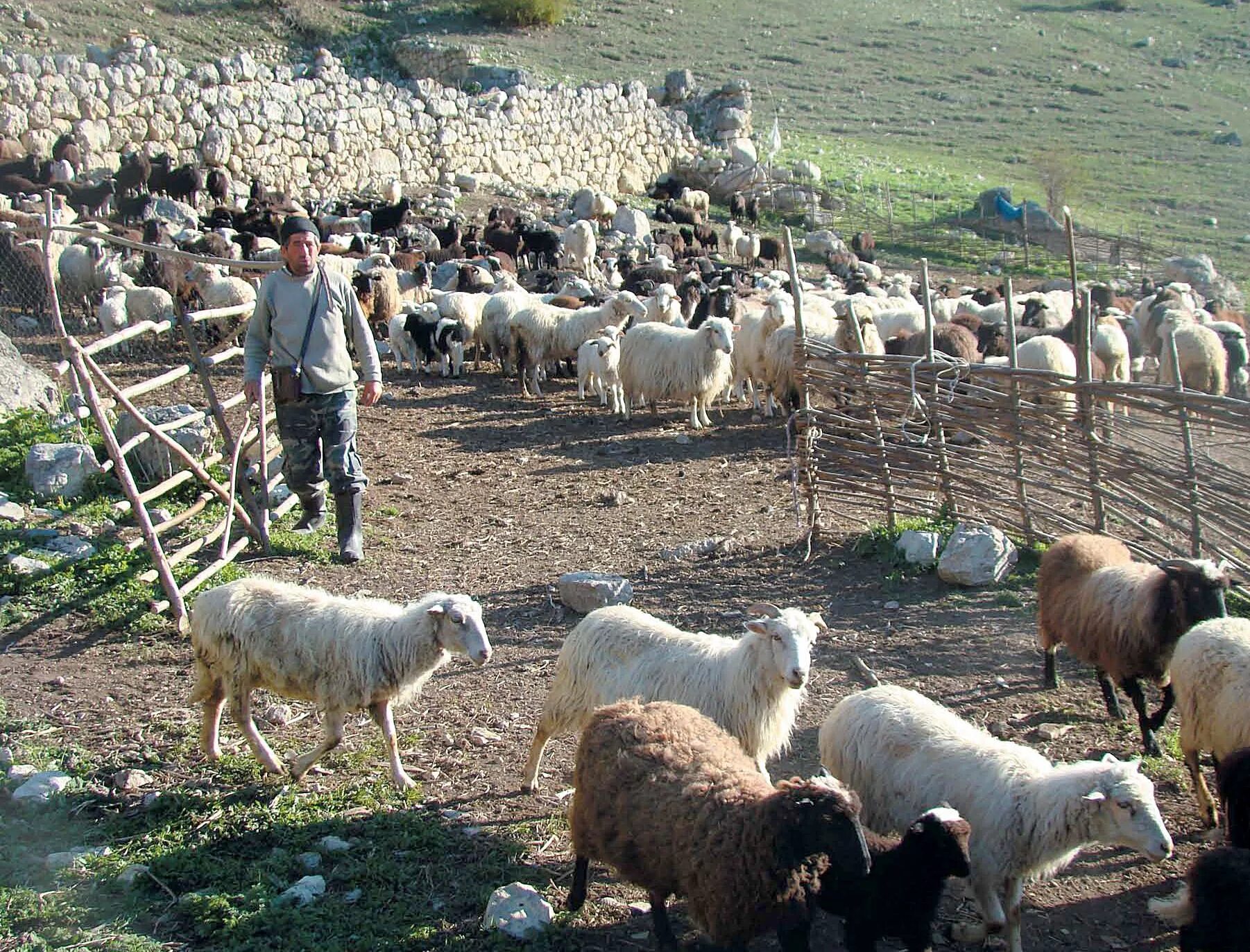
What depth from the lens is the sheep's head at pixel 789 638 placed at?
4.65 meters

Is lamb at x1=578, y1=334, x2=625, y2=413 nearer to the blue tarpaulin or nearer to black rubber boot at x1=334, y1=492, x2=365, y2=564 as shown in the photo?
black rubber boot at x1=334, y1=492, x2=365, y2=564

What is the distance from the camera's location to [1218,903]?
3562 millimetres

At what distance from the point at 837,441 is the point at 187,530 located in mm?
4620

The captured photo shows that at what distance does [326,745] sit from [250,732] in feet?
1.21

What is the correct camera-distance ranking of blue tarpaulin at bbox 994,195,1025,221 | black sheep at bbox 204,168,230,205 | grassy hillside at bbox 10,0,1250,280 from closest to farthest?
1. black sheep at bbox 204,168,230,205
2. blue tarpaulin at bbox 994,195,1025,221
3. grassy hillside at bbox 10,0,1250,280

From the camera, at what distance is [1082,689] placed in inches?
236

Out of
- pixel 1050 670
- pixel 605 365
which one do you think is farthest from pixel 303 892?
pixel 605 365

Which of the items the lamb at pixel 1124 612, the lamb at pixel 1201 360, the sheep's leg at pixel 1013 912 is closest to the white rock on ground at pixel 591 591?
the lamb at pixel 1124 612

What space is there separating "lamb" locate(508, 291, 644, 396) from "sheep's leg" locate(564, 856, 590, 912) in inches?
→ 418

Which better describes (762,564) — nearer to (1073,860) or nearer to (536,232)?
(1073,860)

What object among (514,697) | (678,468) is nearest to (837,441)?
(678,468)

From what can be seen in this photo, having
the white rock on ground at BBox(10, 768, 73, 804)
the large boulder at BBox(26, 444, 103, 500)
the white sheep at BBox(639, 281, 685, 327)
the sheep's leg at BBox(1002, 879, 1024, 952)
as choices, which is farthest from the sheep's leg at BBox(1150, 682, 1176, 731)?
the white sheep at BBox(639, 281, 685, 327)

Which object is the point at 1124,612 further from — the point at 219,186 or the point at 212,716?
the point at 219,186

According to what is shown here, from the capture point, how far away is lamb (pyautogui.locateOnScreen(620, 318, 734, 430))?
41.7 ft
